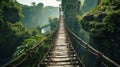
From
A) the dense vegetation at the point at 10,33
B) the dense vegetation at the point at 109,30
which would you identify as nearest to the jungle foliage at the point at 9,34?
the dense vegetation at the point at 10,33

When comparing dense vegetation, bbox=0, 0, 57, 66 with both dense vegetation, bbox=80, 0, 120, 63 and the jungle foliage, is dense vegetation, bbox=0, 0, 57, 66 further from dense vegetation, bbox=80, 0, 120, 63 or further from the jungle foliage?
dense vegetation, bbox=80, 0, 120, 63

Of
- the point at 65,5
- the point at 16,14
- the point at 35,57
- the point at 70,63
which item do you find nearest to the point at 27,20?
the point at 65,5

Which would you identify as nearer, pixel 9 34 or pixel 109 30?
pixel 109 30

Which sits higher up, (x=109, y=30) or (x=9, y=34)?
(x=109, y=30)

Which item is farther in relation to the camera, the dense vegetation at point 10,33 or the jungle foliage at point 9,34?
the jungle foliage at point 9,34

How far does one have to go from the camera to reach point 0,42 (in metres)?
36.2

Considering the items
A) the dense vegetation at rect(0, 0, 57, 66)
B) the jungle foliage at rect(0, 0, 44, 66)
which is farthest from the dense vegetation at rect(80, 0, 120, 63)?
the jungle foliage at rect(0, 0, 44, 66)

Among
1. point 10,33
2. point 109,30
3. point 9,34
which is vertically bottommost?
point 9,34

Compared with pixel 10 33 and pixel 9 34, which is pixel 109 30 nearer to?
pixel 9 34

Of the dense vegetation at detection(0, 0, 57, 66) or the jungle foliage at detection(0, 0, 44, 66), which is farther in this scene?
the jungle foliage at detection(0, 0, 44, 66)

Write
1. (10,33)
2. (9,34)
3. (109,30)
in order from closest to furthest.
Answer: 1. (109,30)
2. (9,34)
3. (10,33)

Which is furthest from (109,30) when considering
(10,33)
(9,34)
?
(10,33)

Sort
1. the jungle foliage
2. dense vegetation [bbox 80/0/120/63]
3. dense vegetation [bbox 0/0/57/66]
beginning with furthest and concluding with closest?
the jungle foliage
dense vegetation [bbox 0/0/57/66]
dense vegetation [bbox 80/0/120/63]

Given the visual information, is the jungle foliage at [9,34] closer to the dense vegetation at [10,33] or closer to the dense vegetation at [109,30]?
the dense vegetation at [10,33]
